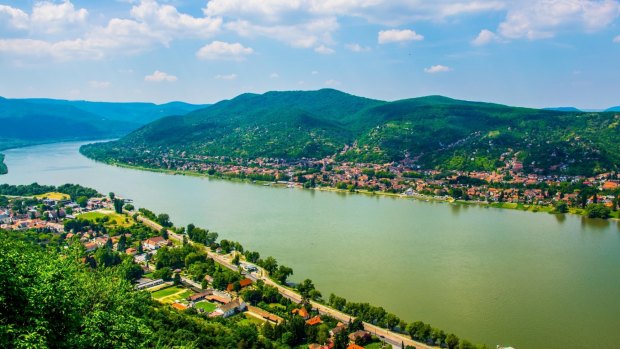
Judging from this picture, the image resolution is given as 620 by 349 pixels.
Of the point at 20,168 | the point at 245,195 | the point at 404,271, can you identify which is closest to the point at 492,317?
the point at 404,271

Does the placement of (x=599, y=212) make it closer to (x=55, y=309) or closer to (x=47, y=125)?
(x=55, y=309)

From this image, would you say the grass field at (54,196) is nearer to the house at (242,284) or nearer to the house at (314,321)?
the house at (242,284)

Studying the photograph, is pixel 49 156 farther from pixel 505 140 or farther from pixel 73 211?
pixel 505 140

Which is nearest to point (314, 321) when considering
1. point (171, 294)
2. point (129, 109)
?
point (171, 294)

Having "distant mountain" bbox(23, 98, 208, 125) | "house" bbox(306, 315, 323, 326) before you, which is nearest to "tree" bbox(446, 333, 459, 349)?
"house" bbox(306, 315, 323, 326)

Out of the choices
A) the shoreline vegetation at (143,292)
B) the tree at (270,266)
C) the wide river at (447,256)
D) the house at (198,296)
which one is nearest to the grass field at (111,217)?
the shoreline vegetation at (143,292)
